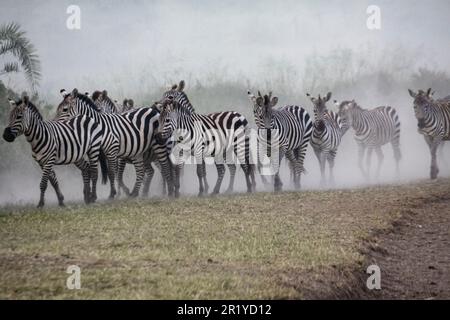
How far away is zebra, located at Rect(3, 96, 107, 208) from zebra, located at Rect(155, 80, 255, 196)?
1642 millimetres

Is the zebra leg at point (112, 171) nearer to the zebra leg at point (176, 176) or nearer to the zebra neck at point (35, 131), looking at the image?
the zebra leg at point (176, 176)

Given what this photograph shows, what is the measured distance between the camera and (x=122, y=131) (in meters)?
16.4

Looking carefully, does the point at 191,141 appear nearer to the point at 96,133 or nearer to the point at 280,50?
the point at 96,133

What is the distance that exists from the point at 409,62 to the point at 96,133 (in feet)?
66.7

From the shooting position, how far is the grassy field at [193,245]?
7809 millimetres

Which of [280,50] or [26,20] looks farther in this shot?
[280,50]

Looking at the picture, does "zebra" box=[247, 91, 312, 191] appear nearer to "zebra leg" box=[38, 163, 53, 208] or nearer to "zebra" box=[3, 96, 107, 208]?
"zebra" box=[3, 96, 107, 208]

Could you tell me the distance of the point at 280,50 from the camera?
31703mm

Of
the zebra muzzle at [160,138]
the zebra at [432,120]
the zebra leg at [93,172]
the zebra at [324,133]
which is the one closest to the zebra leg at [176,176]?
the zebra muzzle at [160,138]

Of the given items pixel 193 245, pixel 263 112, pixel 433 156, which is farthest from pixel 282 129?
pixel 193 245

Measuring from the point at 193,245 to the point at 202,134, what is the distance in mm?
7501

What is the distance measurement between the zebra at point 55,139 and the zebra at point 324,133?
20.5 ft
